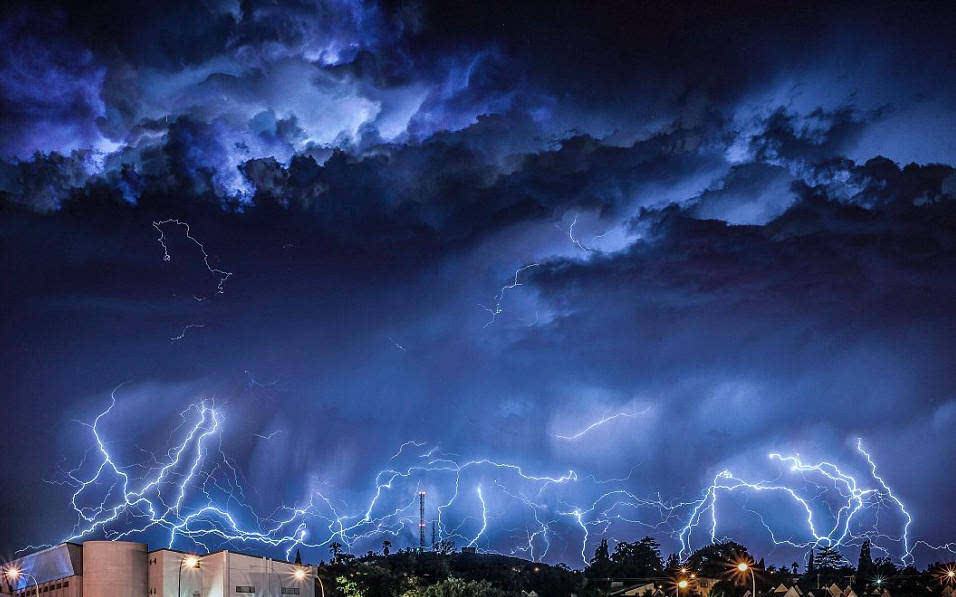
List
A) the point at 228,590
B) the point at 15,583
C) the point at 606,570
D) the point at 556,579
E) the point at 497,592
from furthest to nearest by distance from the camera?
the point at 606,570
the point at 556,579
the point at 15,583
the point at 228,590
the point at 497,592

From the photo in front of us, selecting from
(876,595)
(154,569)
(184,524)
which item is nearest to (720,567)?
(876,595)

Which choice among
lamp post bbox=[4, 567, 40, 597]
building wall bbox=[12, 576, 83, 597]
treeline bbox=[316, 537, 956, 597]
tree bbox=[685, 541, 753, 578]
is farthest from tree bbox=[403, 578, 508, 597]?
tree bbox=[685, 541, 753, 578]

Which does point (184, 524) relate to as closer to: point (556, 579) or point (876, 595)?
point (556, 579)

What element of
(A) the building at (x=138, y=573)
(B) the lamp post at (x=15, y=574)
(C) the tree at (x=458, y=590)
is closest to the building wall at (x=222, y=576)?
(A) the building at (x=138, y=573)

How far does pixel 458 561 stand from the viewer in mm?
87312

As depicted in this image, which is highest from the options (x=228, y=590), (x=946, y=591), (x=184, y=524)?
(x=184, y=524)

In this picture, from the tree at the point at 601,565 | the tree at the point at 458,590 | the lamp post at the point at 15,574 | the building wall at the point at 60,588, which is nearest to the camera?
the tree at the point at 458,590

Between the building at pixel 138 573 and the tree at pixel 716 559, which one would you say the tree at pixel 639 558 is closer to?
the tree at pixel 716 559

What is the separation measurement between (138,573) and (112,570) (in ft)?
3.76

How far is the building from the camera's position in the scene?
129ft

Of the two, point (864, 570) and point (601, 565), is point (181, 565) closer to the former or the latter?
point (601, 565)

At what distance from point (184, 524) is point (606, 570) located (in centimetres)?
3435

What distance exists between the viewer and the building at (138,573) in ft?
129

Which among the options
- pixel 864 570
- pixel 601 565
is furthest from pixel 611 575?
pixel 864 570
